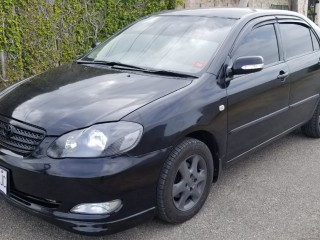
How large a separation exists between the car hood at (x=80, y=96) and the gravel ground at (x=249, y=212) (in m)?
0.82

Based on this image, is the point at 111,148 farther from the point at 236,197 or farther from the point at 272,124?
the point at 272,124

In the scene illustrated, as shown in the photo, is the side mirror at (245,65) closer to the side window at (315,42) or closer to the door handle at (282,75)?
the door handle at (282,75)

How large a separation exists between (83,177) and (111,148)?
0.25m

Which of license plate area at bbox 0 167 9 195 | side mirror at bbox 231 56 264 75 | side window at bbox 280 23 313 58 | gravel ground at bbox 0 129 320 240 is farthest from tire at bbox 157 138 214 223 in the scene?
side window at bbox 280 23 313 58

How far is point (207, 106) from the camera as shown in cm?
300

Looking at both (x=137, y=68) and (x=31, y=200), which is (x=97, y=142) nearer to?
(x=31, y=200)

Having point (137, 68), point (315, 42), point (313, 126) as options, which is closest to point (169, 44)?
point (137, 68)

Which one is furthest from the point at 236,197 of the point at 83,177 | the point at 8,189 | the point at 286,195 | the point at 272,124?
the point at 8,189

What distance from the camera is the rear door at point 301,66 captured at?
162 inches

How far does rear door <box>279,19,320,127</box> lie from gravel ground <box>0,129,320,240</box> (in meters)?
0.61

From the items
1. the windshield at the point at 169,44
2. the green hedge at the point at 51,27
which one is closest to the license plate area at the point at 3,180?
the windshield at the point at 169,44

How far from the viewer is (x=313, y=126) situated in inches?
192

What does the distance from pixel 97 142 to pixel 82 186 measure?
29 cm

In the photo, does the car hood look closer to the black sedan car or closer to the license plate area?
the black sedan car
